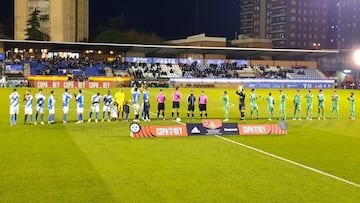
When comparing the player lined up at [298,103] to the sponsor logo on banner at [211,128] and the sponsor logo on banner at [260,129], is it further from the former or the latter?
the sponsor logo on banner at [211,128]

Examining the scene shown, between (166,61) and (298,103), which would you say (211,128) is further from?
(166,61)

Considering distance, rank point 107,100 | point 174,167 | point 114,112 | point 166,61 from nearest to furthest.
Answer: point 174,167
point 107,100
point 114,112
point 166,61

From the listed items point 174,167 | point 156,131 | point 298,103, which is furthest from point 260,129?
point 174,167

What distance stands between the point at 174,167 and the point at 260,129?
28.7 feet

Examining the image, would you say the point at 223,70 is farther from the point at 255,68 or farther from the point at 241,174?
the point at 241,174

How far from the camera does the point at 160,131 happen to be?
67.1 feet

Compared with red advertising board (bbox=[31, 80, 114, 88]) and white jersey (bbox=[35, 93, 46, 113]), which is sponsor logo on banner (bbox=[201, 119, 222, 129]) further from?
→ red advertising board (bbox=[31, 80, 114, 88])

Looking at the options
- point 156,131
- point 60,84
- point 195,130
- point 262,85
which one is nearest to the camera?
point 156,131

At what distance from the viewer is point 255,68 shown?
3511 inches

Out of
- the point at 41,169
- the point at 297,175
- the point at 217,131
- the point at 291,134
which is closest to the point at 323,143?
the point at 291,134

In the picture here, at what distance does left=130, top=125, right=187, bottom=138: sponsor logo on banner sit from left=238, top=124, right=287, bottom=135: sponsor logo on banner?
277cm

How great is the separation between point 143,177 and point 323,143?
974 centimetres

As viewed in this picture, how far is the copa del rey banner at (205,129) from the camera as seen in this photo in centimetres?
2025

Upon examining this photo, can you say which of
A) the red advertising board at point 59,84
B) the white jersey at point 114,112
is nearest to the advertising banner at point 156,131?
the white jersey at point 114,112
